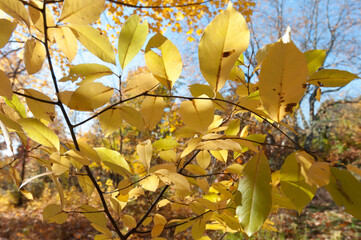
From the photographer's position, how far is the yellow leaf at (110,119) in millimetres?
333

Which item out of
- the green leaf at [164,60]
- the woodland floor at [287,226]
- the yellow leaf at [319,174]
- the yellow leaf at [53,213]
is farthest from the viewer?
the woodland floor at [287,226]

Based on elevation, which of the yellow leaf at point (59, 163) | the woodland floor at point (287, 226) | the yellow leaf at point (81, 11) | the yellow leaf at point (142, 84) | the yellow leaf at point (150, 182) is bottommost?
the woodland floor at point (287, 226)

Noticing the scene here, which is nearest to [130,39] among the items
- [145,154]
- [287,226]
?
[145,154]

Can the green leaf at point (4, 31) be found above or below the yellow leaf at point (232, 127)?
above

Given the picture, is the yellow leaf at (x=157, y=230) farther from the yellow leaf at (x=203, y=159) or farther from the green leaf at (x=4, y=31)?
the green leaf at (x=4, y=31)

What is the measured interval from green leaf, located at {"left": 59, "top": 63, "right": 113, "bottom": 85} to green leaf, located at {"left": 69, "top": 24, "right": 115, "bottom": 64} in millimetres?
24

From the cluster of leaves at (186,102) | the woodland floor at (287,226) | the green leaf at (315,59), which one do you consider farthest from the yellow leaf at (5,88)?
the woodland floor at (287,226)

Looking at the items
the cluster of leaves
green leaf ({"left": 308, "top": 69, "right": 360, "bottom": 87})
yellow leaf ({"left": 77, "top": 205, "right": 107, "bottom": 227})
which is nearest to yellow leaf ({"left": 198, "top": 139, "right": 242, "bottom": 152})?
the cluster of leaves

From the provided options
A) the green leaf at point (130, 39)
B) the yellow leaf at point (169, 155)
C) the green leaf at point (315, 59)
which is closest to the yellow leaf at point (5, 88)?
the green leaf at point (130, 39)

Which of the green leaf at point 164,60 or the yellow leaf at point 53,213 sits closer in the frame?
the green leaf at point 164,60

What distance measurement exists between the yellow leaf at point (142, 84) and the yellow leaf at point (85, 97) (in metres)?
0.03

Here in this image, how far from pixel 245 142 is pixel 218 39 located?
10 centimetres

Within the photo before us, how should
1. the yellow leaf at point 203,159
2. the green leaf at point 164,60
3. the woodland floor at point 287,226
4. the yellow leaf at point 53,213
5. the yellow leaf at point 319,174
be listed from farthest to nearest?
the woodland floor at point 287,226 < the yellow leaf at point 203,159 < the yellow leaf at point 53,213 < the green leaf at point 164,60 < the yellow leaf at point 319,174

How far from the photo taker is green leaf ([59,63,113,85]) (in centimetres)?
29
